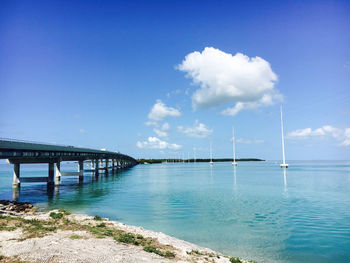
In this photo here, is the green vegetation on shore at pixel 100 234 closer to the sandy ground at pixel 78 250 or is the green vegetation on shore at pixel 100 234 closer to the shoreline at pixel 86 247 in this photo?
the shoreline at pixel 86 247

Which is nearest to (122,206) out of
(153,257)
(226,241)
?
(226,241)

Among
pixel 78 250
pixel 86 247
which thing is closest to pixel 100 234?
pixel 86 247

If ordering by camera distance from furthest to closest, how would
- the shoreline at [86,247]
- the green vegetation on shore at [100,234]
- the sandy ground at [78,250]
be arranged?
the green vegetation on shore at [100,234] → the shoreline at [86,247] → the sandy ground at [78,250]

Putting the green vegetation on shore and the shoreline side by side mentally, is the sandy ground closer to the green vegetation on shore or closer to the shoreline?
the shoreline

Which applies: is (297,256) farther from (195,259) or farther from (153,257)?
(153,257)

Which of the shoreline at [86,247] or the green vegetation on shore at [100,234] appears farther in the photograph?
the green vegetation on shore at [100,234]

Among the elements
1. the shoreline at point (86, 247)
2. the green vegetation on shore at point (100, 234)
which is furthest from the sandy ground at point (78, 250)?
the green vegetation on shore at point (100, 234)

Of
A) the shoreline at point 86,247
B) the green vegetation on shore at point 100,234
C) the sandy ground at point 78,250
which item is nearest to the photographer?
the sandy ground at point 78,250

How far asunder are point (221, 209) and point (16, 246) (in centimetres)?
2294

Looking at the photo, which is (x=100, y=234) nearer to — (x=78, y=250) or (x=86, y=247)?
(x=86, y=247)

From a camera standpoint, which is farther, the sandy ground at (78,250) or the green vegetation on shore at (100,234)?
the green vegetation on shore at (100,234)

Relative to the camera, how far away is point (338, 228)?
22.4m

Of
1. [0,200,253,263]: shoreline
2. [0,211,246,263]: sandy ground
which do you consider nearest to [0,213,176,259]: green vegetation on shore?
[0,200,253,263]: shoreline

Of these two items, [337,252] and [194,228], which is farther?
[194,228]
